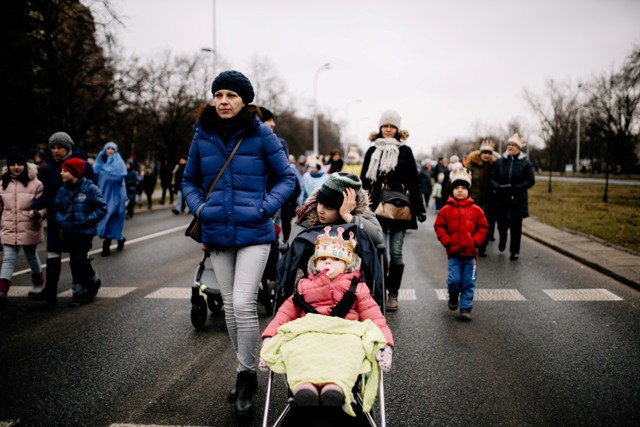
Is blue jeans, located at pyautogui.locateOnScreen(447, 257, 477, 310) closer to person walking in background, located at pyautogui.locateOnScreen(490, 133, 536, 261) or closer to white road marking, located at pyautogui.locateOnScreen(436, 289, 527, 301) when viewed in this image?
white road marking, located at pyautogui.locateOnScreen(436, 289, 527, 301)

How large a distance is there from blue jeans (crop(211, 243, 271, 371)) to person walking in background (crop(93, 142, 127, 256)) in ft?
23.1

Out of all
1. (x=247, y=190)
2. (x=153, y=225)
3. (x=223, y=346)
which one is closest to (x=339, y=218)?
(x=247, y=190)

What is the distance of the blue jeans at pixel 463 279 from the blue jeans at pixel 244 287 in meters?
2.94

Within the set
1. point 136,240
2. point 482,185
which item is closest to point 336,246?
point 482,185

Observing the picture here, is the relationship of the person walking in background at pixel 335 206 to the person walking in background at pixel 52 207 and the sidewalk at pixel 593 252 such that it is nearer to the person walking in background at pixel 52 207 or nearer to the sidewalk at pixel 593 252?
the person walking in background at pixel 52 207

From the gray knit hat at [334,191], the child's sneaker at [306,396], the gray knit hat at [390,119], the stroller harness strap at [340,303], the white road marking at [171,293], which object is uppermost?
the gray knit hat at [390,119]

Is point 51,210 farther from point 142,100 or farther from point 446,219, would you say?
point 142,100

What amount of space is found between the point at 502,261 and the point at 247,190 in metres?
6.89

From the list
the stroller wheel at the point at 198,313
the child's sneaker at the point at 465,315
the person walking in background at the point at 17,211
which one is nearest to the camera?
the stroller wheel at the point at 198,313

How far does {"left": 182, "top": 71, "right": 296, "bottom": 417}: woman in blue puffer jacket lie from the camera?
3.47 meters

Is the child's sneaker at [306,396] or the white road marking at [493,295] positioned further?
the white road marking at [493,295]

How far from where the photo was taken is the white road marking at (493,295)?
6531 millimetres

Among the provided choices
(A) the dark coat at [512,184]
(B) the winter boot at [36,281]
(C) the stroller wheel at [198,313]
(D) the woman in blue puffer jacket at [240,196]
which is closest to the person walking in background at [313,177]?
(A) the dark coat at [512,184]

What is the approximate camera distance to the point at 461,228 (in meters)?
5.77
